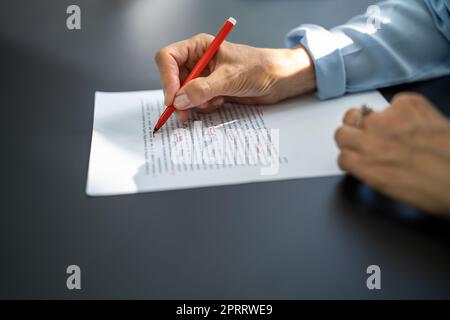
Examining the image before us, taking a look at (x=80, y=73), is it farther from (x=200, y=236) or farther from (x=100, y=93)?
(x=200, y=236)

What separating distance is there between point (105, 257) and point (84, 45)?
60 cm

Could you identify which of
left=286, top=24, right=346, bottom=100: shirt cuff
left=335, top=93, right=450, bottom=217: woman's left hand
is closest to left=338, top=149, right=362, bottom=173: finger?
left=335, top=93, right=450, bottom=217: woman's left hand

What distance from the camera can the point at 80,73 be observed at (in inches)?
41.9

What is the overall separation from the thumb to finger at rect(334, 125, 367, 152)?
21cm

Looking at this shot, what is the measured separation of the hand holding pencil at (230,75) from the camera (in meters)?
0.92

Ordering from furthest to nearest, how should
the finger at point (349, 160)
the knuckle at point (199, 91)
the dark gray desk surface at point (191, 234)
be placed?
the knuckle at point (199, 91), the finger at point (349, 160), the dark gray desk surface at point (191, 234)

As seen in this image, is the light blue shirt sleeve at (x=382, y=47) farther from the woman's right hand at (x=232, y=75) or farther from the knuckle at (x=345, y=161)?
the knuckle at (x=345, y=161)

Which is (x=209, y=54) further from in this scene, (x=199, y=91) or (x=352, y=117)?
(x=352, y=117)

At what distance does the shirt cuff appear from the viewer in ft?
3.23

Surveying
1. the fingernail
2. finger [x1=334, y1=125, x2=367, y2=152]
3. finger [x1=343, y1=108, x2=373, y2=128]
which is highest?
the fingernail

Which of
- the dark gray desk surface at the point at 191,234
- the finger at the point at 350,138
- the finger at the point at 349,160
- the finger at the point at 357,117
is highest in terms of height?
the finger at the point at 357,117

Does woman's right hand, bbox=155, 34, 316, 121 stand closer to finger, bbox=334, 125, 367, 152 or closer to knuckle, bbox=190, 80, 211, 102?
knuckle, bbox=190, 80, 211, 102

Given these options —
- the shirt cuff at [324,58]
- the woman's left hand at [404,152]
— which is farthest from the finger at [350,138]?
the shirt cuff at [324,58]

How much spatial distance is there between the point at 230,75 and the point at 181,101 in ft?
0.30
